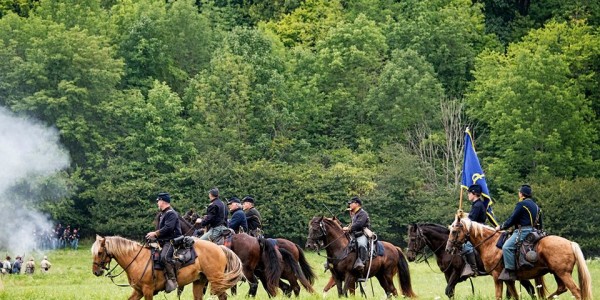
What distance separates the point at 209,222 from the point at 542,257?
859 centimetres

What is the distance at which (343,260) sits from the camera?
31203mm

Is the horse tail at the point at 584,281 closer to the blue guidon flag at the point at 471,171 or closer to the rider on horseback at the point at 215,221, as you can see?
the blue guidon flag at the point at 471,171

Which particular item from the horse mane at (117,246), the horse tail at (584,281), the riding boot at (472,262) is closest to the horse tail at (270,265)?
the riding boot at (472,262)

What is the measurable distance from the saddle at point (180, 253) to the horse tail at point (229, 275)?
2.58ft

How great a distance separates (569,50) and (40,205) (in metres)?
37.8

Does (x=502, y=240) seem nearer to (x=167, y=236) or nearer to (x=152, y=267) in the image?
(x=167, y=236)

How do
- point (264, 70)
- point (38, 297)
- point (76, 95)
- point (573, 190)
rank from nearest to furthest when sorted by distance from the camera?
point (38, 297), point (573, 190), point (76, 95), point (264, 70)

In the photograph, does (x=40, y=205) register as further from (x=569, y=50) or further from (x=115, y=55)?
(x=569, y=50)

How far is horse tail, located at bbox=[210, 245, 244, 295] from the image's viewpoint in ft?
89.7

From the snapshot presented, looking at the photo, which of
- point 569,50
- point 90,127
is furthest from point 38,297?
point 569,50

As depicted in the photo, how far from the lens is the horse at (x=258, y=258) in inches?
1217

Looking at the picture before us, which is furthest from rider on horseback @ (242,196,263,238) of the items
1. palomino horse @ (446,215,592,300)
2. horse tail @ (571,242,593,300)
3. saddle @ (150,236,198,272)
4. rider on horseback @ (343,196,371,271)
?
horse tail @ (571,242,593,300)

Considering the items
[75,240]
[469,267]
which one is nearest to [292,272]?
[469,267]

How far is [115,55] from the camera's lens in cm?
8625
